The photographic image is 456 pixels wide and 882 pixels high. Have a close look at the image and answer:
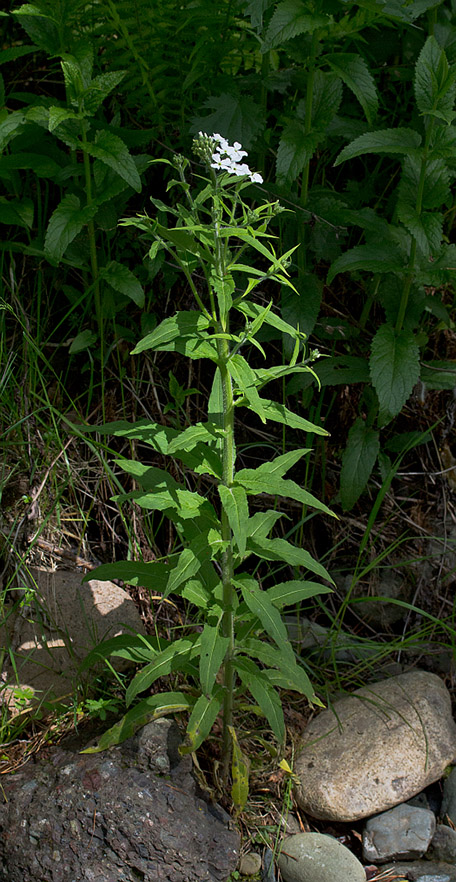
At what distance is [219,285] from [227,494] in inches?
20.9

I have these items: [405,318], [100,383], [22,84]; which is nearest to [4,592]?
[100,383]

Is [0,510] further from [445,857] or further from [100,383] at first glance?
[445,857]

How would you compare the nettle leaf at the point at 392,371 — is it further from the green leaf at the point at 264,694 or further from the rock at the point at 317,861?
the rock at the point at 317,861

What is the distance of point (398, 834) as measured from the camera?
242 cm

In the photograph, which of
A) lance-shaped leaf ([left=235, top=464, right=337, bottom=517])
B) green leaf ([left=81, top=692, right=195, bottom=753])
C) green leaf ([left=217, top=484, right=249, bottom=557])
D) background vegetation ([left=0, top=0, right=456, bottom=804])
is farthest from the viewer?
background vegetation ([left=0, top=0, right=456, bottom=804])

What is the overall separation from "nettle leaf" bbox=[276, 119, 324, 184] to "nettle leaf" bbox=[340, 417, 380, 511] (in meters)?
0.96

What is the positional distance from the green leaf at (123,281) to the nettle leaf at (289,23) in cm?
89

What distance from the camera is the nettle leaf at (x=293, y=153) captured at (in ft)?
8.32

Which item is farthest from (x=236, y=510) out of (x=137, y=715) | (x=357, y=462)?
(x=357, y=462)

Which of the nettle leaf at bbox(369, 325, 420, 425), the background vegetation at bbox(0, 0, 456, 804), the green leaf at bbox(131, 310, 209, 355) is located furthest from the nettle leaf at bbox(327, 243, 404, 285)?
the green leaf at bbox(131, 310, 209, 355)

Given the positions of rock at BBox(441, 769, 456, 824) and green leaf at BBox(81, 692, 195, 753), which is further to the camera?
rock at BBox(441, 769, 456, 824)

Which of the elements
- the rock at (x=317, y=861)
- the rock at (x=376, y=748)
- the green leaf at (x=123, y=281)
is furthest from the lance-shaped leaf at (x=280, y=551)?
the green leaf at (x=123, y=281)

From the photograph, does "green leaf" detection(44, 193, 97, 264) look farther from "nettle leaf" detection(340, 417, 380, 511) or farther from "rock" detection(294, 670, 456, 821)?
"rock" detection(294, 670, 456, 821)

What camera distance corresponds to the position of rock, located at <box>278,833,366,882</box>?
227cm
